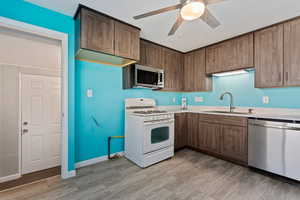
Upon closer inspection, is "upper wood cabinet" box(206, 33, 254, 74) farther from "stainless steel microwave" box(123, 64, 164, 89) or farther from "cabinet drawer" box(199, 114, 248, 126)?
"stainless steel microwave" box(123, 64, 164, 89)

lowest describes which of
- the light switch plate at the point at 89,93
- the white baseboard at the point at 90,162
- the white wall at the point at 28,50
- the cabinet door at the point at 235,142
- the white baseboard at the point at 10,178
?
the white baseboard at the point at 10,178

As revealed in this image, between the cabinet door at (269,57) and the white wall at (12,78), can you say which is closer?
the white wall at (12,78)

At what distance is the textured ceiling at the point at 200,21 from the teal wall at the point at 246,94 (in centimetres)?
98

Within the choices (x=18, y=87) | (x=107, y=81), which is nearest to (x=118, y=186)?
(x=107, y=81)

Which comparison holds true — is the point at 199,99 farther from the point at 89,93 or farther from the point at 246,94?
the point at 89,93

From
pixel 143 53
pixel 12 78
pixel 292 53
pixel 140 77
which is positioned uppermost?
pixel 143 53

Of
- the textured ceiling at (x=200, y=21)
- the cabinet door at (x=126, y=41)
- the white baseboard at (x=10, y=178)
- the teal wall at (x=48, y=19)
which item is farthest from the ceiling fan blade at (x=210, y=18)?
the white baseboard at (x=10, y=178)

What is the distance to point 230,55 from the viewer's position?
9.03ft

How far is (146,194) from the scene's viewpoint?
1.64 metres

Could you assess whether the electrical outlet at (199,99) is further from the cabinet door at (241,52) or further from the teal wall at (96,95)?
the cabinet door at (241,52)

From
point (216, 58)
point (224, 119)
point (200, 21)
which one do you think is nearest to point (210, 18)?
point (200, 21)

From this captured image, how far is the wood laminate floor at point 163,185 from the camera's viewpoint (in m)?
1.61

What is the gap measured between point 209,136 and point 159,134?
114cm

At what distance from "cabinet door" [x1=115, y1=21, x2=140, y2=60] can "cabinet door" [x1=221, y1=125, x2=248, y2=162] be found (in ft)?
7.33
